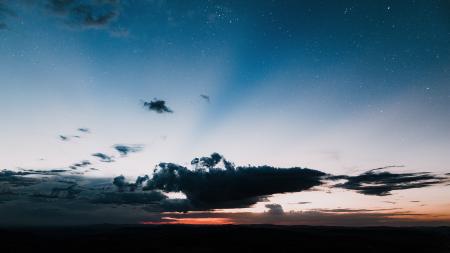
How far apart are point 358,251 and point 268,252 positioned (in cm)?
5140

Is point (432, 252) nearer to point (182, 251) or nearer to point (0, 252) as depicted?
point (182, 251)

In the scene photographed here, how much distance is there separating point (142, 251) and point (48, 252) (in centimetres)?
6277

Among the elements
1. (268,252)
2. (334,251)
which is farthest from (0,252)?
(334,251)

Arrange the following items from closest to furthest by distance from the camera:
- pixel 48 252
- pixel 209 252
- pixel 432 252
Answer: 1. pixel 432 252
2. pixel 209 252
3. pixel 48 252

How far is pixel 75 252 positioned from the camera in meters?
180

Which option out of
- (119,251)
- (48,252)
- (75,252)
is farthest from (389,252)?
(48,252)

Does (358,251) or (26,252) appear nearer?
(358,251)

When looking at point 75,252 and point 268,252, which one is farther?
point 75,252

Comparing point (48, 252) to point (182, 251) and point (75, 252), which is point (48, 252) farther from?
point (182, 251)

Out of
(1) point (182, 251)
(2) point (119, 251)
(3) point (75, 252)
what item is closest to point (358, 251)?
(1) point (182, 251)

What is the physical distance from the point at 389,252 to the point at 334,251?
→ 31271 mm

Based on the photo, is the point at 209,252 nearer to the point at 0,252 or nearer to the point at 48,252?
the point at 48,252

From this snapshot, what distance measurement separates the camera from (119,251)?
179750mm

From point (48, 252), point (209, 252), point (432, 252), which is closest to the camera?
point (432, 252)
